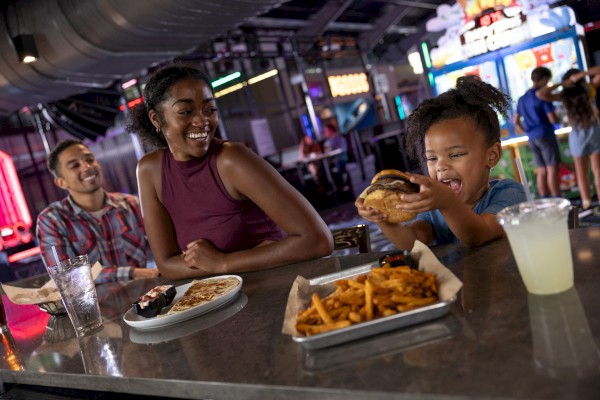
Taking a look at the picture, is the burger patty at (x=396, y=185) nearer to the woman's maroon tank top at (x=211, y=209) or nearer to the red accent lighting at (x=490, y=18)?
the woman's maroon tank top at (x=211, y=209)

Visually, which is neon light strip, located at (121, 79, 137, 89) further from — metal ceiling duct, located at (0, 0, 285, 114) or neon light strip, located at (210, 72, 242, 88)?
metal ceiling duct, located at (0, 0, 285, 114)

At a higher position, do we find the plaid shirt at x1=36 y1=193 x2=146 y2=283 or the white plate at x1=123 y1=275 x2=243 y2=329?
the plaid shirt at x1=36 y1=193 x2=146 y2=283

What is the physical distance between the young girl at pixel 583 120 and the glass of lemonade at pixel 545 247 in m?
5.27

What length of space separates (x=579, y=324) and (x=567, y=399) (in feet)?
0.79

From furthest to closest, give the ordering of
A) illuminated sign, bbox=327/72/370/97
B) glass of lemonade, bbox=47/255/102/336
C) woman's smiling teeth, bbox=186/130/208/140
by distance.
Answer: illuminated sign, bbox=327/72/370/97
woman's smiling teeth, bbox=186/130/208/140
glass of lemonade, bbox=47/255/102/336

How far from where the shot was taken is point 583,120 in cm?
557

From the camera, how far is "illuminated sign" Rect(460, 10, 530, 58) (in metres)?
6.82

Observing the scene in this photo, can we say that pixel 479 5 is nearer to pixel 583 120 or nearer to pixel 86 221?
pixel 583 120

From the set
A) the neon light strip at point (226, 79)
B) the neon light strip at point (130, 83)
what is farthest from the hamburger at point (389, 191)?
the neon light strip at point (226, 79)

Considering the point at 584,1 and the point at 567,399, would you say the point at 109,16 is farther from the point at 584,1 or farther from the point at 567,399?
the point at 584,1

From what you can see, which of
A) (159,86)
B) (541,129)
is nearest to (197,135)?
(159,86)

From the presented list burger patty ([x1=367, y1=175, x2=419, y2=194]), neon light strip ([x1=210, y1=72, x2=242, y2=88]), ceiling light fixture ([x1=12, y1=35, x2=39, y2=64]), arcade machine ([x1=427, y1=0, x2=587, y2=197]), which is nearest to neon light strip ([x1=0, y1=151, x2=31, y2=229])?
ceiling light fixture ([x1=12, y1=35, x2=39, y2=64])

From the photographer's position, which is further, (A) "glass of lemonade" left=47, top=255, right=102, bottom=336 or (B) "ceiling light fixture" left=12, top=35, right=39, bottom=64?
(B) "ceiling light fixture" left=12, top=35, right=39, bottom=64

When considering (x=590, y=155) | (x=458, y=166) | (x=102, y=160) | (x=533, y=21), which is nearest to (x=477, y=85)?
(x=458, y=166)
